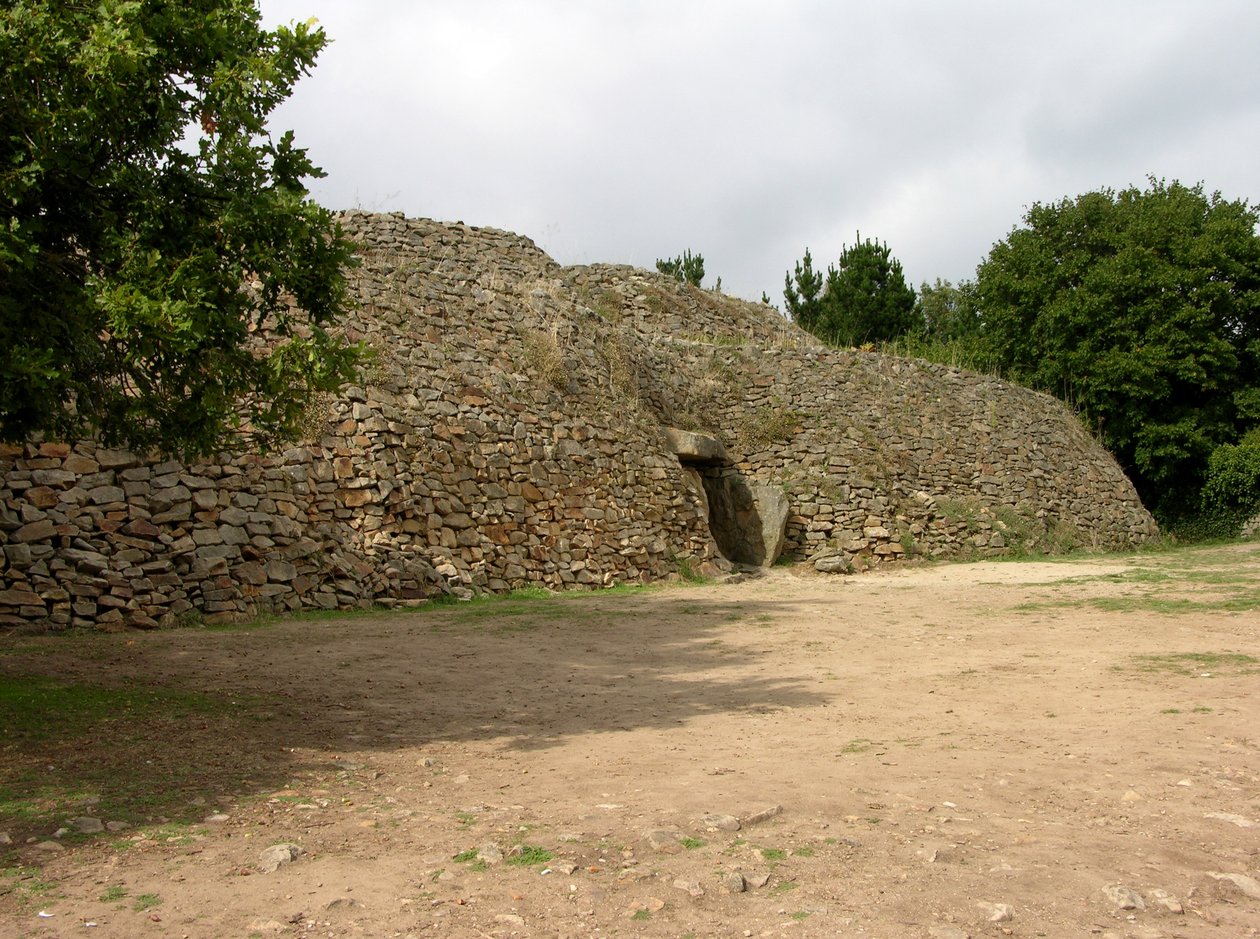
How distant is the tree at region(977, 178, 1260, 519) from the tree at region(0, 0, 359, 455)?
25.9 metres

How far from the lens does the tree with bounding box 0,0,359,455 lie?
6.00m

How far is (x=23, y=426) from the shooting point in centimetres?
713

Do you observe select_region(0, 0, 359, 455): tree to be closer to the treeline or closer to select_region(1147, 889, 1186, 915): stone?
select_region(1147, 889, 1186, 915): stone

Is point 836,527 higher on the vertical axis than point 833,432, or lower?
lower

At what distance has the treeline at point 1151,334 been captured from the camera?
2731 cm

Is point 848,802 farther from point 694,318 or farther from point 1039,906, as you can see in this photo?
point 694,318

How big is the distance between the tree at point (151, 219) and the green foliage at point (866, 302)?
2964 cm

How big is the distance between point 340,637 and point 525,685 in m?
3.25

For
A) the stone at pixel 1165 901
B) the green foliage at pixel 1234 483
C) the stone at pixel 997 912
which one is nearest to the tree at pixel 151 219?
the stone at pixel 997 912

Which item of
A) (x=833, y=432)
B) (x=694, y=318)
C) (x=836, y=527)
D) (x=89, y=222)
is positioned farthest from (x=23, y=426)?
(x=694, y=318)

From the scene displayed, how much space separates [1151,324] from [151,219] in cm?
2769

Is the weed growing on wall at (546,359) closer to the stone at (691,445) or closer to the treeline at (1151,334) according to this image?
the stone at (691,445)

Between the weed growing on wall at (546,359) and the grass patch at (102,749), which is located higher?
the weed growing on wall at (546,359)

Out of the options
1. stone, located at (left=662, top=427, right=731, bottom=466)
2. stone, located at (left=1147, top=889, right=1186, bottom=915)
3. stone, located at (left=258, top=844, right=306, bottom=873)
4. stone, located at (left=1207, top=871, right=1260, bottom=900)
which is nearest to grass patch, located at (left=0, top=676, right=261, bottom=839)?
stone, located at (left=258, top=844, right=306, bottom=873)
